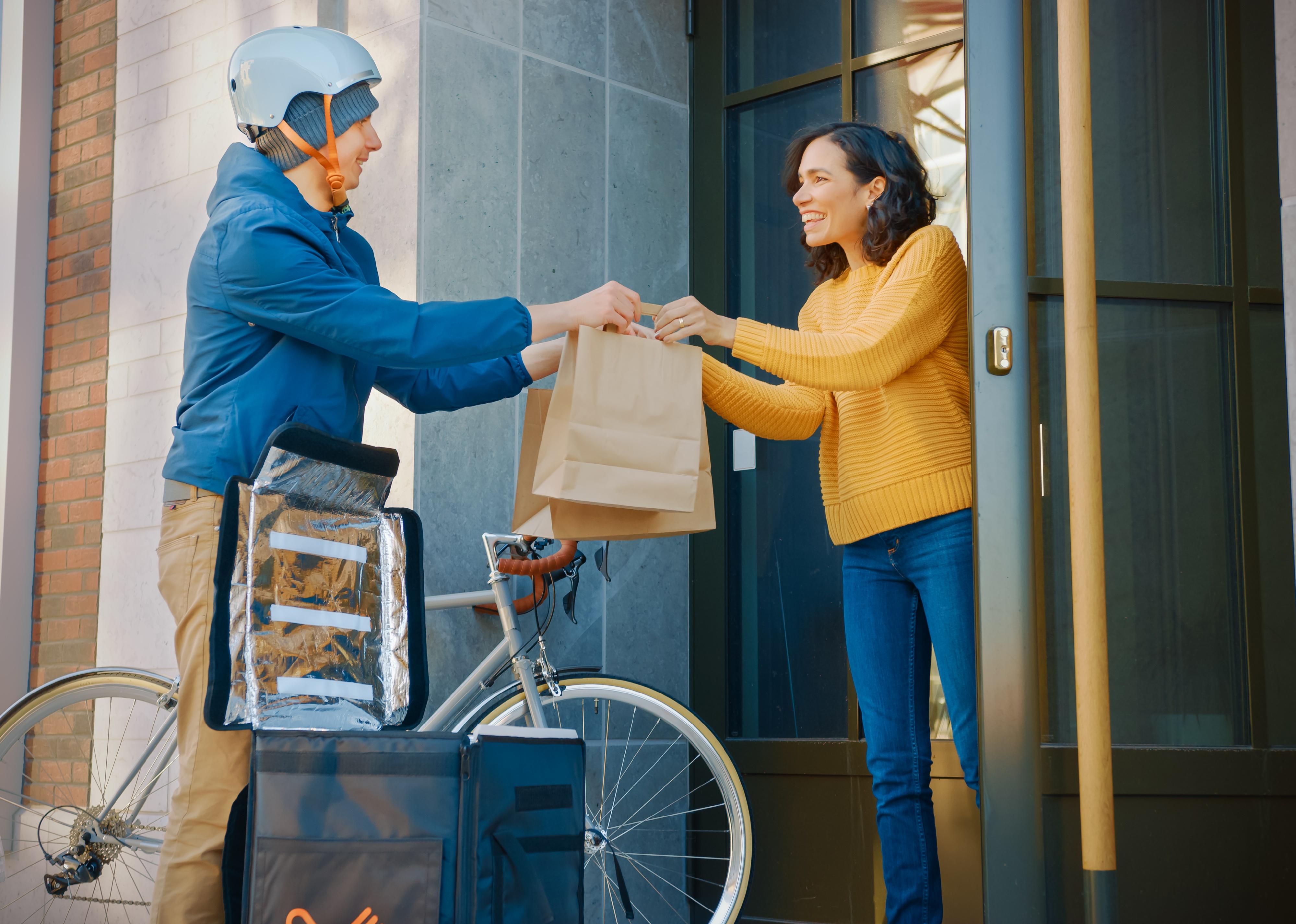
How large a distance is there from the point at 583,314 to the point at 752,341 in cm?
35

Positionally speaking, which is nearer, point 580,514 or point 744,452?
point 580,514

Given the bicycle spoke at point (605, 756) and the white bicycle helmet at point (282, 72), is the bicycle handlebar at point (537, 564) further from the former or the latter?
the white bicycle helmet at point (282, 72)

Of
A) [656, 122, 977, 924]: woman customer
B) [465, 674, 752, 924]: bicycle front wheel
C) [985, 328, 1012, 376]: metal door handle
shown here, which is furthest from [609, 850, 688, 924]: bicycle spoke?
[985, 328, 1012, 376]: metal door handle

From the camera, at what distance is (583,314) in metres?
2.42

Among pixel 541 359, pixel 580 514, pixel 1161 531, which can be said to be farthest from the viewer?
pixel 541 359

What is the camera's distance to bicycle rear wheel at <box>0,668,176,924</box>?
3.26 m

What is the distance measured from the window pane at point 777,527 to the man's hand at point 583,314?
1.42 metres

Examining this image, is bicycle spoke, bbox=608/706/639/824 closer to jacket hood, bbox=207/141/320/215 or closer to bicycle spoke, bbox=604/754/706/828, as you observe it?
bicycle spoke, bbox=604/754/706/828

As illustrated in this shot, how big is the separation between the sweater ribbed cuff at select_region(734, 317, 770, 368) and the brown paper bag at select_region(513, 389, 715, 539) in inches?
6.4

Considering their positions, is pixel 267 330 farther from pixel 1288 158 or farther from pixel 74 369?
pixel 74 369

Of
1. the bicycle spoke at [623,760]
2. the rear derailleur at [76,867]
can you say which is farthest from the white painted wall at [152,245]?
the bicycle spoke at [623,760]

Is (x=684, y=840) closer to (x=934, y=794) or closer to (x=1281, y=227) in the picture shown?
(x=934, y=794)

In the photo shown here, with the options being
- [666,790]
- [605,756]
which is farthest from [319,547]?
[666,790]

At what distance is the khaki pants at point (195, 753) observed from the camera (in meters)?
2.08
